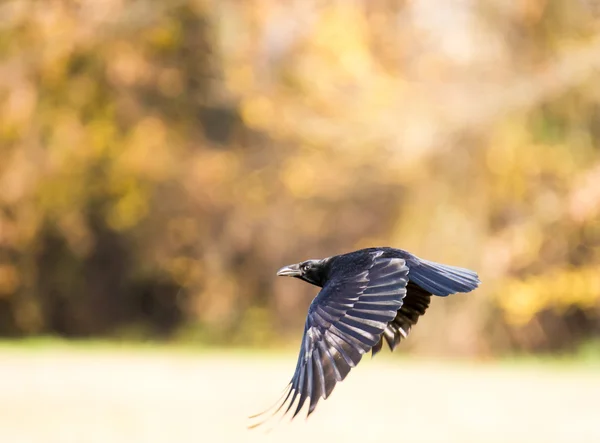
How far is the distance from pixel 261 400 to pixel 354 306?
8.66 metres

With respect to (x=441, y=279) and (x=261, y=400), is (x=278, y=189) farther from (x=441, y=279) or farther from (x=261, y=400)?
(x=441, y=279)

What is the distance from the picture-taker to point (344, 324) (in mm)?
4426

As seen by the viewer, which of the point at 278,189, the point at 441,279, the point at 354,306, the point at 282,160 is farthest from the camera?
the point at 278,189

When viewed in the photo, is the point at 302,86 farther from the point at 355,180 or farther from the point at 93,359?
the point at 93,359

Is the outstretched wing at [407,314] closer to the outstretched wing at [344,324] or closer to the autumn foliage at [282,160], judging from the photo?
the outstretched wing at [344,324]

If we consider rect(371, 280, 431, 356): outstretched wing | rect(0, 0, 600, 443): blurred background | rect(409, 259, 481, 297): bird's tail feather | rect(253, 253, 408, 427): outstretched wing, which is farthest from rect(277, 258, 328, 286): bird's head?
rect(0, 0, 600, 443): blurred background

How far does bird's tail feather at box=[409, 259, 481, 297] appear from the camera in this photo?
4.86 m

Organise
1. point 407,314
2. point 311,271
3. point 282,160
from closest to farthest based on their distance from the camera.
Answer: point 407,314
point 311,271
point 282,160

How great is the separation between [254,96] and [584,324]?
6765 mm

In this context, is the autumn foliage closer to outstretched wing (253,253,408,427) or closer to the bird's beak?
the bird's beak

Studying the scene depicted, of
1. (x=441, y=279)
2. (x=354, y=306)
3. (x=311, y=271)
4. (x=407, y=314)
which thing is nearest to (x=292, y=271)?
(x=311, y=271)

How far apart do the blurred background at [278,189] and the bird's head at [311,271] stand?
6.90 metres

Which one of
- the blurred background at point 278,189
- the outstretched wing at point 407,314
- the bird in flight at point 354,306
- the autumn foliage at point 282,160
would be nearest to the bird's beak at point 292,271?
the bird in flight at point 354,306

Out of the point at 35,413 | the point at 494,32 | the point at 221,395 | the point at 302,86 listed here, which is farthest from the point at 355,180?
the point at 35,413
